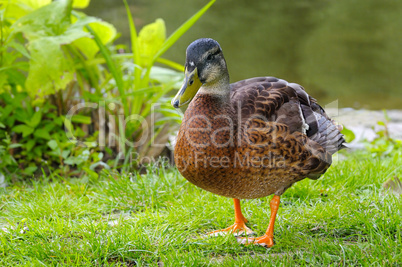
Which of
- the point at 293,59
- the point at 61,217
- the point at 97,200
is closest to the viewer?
the point at 61,217

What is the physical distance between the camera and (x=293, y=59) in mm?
9203

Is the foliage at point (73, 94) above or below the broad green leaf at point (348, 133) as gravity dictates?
above

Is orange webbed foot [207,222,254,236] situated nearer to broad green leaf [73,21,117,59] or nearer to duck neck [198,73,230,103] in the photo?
duck neck [198,73,230,103]

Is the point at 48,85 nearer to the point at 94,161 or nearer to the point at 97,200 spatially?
the point at 94,161

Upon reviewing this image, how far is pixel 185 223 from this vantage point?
274 cm

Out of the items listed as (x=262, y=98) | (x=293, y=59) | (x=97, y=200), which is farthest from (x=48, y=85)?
(x=293, y=59)

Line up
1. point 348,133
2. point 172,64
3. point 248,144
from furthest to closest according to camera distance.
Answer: point 172,64
point 348,133
point 248,144

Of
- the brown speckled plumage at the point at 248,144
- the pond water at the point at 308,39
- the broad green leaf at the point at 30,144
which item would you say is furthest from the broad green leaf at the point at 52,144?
the pond water at the point at 308,39

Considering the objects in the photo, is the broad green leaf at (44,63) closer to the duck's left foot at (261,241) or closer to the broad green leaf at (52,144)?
the broad green leaf at (52,144)

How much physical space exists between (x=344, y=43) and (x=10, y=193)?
29.0 feet

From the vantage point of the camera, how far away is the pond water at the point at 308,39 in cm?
805

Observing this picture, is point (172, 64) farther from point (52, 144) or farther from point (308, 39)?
point (308, 39)

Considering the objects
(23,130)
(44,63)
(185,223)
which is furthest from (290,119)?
(23,130)

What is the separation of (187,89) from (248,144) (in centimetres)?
44
